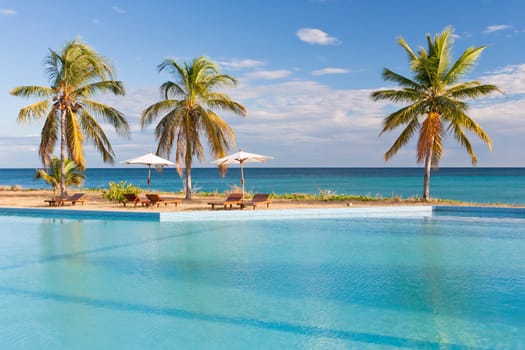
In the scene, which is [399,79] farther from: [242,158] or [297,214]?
[297,214]

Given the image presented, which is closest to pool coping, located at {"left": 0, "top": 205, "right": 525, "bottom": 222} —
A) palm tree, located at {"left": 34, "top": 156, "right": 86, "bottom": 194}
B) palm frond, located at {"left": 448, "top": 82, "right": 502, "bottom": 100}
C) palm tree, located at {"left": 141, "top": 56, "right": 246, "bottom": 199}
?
palm tree, located at {"left": 34, "top": 156, "right": 86, "bottom": 194}

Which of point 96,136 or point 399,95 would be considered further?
point 96,136

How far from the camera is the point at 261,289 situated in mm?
→ 6484

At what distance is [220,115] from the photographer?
18656mm

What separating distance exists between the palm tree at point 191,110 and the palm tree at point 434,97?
6.55m

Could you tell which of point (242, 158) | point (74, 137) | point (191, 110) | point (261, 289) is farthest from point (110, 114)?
point (261, 289)

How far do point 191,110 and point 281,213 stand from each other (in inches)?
252

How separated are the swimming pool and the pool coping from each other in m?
2.00

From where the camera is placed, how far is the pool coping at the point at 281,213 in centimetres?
1372

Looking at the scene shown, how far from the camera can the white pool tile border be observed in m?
13.6

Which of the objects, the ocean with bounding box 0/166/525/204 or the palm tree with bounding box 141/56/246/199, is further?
the ocean with bounding box 0/166/525/204

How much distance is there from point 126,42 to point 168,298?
1910cm

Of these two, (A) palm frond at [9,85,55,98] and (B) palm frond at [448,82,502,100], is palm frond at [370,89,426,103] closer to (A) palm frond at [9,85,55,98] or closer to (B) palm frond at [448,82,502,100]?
(B) palm frond at [448,82,502,100]

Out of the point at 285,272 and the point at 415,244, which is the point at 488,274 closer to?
the point at 415,244
